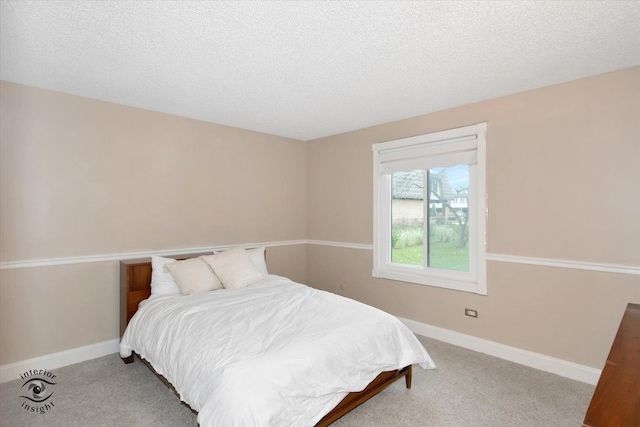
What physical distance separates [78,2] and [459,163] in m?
3.30

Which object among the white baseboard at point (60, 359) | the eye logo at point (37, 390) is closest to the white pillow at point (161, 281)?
the white baseboard at point (60, 359)

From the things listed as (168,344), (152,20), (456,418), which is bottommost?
(456,418)

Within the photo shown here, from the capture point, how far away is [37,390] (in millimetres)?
2506

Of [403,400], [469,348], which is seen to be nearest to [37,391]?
[403,400]

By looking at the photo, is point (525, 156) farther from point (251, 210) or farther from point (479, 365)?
point (251, 210)

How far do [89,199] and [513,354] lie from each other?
171 inches

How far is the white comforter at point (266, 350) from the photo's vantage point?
65.1 inches

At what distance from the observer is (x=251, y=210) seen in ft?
14.4

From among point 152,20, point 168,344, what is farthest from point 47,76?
point 168,344

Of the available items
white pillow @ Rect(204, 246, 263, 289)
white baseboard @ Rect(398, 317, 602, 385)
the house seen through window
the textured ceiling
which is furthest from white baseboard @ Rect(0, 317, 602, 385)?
the textured ceiling

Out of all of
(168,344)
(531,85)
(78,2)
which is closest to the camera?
(78,2)

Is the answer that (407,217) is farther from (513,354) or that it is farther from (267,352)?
(267,352)

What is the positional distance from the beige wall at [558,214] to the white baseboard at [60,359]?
3334 millimetres

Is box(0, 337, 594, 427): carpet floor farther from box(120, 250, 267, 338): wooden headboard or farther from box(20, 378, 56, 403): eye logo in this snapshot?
box(120, 250, 267, 338): wooden headboard
